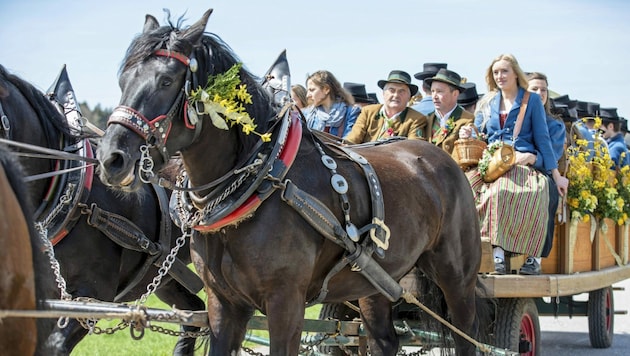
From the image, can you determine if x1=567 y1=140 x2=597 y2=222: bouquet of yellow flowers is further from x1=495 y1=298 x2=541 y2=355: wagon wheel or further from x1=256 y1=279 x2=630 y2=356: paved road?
x1=256 y1=279 x2=630 y2=356: paved road

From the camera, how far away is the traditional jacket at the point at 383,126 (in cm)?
644

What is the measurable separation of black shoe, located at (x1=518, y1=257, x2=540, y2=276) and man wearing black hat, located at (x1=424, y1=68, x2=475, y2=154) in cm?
107

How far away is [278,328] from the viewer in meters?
3.93

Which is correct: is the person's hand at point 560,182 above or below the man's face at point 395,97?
below

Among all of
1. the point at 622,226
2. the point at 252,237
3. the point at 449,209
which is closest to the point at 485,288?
the point at 449,209

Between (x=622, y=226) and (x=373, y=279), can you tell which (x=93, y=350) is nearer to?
(x=373, y=279)

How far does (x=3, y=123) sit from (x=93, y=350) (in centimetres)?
403

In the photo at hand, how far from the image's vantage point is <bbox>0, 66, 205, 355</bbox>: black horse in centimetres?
443

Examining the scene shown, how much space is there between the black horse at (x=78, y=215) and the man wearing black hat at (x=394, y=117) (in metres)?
2.11

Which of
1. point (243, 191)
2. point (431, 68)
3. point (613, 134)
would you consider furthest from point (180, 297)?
point (613, 134)

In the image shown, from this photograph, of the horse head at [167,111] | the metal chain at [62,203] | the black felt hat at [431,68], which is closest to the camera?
the horse head at [167,111]

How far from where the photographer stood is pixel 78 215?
15.1ft

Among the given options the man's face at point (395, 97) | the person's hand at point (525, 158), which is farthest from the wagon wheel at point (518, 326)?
the man's face at point (395, 97)

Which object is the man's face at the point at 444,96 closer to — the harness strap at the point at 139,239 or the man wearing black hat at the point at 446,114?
the man wearing black hat at the point at 446,114
